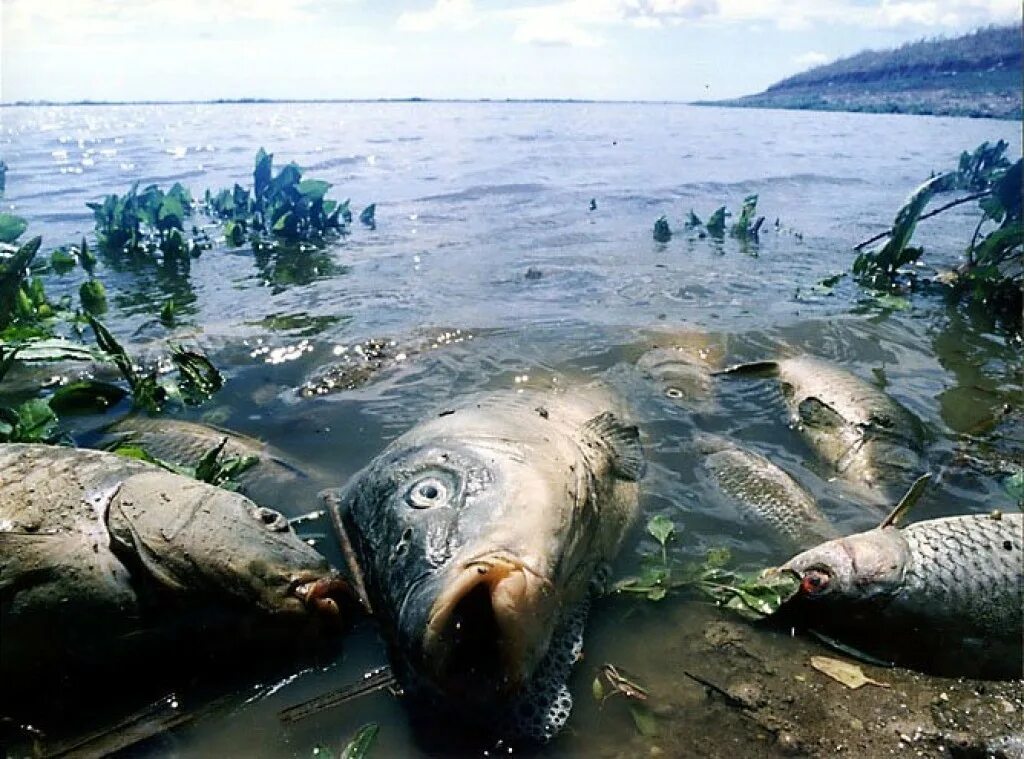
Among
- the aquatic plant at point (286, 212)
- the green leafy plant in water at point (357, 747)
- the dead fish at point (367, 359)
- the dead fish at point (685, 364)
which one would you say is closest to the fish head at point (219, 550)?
the green leafy plant in water at point (357, 747)

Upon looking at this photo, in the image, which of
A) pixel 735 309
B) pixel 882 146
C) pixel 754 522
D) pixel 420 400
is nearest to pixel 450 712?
pixel 754 522

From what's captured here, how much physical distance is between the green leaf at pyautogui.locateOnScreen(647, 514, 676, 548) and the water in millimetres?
76

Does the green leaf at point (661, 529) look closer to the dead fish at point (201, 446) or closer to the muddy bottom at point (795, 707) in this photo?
the muddy bottom at point (795, 707)

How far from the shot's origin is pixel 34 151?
2919 centimetres

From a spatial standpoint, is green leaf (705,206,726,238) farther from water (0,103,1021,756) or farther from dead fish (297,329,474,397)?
dead fish (297,329,474,397)

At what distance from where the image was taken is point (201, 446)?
468 cm

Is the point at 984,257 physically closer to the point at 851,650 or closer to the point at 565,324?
the point at 565,324

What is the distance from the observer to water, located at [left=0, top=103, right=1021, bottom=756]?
348cm

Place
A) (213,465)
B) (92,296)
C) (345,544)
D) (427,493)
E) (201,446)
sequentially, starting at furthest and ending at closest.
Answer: (92,296)
(201,446)
(213,465)
(345,544)
(427,493)

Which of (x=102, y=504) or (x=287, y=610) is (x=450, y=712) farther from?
(x=102, y=504)

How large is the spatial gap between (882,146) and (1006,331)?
24.1 metres

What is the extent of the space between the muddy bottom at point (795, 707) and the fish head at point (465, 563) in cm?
67

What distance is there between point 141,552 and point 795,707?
2.48 m

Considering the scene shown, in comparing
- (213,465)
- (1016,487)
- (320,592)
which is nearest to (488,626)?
(320,592)
